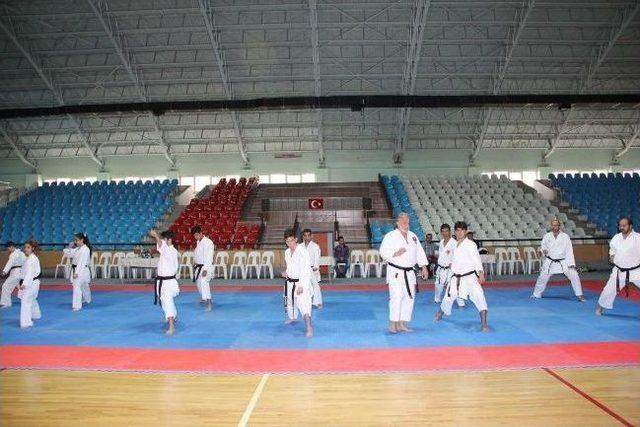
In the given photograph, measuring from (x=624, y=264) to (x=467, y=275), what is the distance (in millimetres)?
3300

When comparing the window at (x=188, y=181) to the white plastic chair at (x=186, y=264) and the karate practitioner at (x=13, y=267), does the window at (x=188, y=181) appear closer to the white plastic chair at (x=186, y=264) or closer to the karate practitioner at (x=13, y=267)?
the white plastic chair at (x=186, y=264)

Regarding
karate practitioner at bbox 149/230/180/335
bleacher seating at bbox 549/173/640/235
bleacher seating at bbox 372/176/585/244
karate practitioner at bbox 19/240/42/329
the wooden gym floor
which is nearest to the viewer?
the wooden gym floor

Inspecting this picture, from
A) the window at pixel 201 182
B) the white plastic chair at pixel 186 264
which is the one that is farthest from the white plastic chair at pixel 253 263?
the window at pixel 201 182

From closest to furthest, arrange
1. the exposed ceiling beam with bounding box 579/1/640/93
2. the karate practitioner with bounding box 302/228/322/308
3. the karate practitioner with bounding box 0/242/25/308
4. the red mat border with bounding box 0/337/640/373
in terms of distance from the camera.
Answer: the red mat border with bounding box 0/337/640/373, the karate practitioner with bounding box 0/242/25/308, the karate practitioner with bounding box 302/228/322/308, the exposed ceiling beam with bounding box 579/1/640/93

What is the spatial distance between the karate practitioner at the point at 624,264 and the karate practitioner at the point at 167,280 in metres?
7.89

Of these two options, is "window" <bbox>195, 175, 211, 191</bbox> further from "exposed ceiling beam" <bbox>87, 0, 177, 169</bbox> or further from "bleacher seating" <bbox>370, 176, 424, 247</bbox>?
Result: "bleacher seating" <bbox>370, 176, 424, 247</bbox>

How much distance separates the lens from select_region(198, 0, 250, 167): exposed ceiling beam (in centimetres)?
1745

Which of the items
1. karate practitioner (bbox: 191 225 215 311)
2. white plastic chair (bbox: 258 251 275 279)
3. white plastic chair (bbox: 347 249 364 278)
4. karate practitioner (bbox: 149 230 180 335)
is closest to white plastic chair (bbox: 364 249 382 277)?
white plastic chair (bbox: 347 249 364 278)

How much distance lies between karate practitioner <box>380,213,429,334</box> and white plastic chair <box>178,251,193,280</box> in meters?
9.40

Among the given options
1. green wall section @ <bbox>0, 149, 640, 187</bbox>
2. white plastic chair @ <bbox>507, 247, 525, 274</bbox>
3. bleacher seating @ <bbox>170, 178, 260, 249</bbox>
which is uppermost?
green wall section @ <bbox>0, 149, 640, 187</bbox>

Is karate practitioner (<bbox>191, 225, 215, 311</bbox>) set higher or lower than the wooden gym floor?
higher

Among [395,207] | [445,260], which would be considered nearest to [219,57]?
[395,207]

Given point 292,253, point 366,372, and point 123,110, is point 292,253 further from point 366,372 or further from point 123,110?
point 123,110

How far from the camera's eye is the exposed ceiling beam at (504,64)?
1741cm
